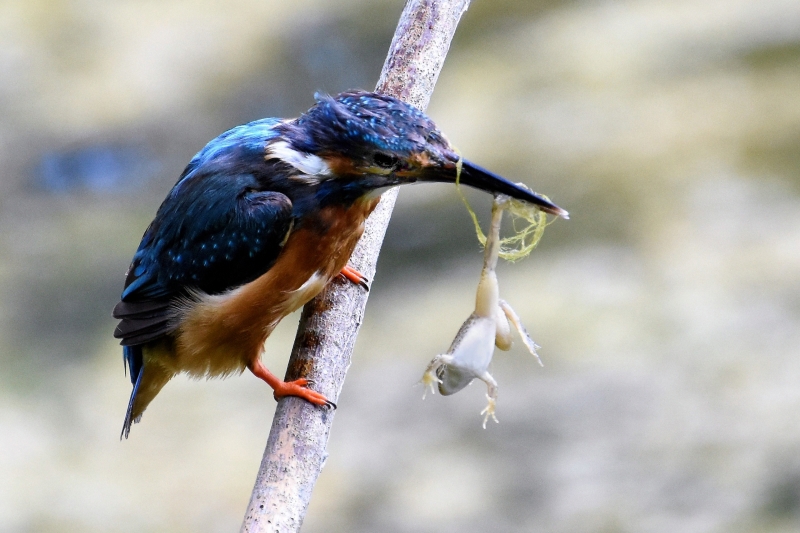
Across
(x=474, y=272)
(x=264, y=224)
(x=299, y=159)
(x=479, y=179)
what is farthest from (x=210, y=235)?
(x=474, y=272)

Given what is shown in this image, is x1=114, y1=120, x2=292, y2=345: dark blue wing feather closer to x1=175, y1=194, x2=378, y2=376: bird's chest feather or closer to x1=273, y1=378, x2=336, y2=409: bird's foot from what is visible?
x1=175, y1=194, x2=378, y2=376: bird's chest feather

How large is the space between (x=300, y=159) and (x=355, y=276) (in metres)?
0.36

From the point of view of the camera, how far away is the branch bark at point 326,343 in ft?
6.34

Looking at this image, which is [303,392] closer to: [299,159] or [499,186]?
[299,159]

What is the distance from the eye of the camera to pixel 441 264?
5.74m

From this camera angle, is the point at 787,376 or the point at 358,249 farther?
the point at 787,376

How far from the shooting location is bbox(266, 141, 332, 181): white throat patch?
2.21 m

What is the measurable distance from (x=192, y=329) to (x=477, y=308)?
910mm

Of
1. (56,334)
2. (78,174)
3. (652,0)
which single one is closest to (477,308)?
(56,334)

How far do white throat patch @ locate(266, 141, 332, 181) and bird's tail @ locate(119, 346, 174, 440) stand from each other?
0.80m

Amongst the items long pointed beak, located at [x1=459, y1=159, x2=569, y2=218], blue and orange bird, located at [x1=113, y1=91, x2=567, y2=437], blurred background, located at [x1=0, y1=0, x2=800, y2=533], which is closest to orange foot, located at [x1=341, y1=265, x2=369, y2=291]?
blue and orange bird, located at [x1=113, y1=91, x2=567, y2=437]

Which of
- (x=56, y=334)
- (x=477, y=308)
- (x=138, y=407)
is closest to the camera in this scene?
(x=477, y=308)

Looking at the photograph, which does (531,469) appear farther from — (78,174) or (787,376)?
(78,174)

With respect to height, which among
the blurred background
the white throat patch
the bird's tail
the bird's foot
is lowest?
the bird's foot
